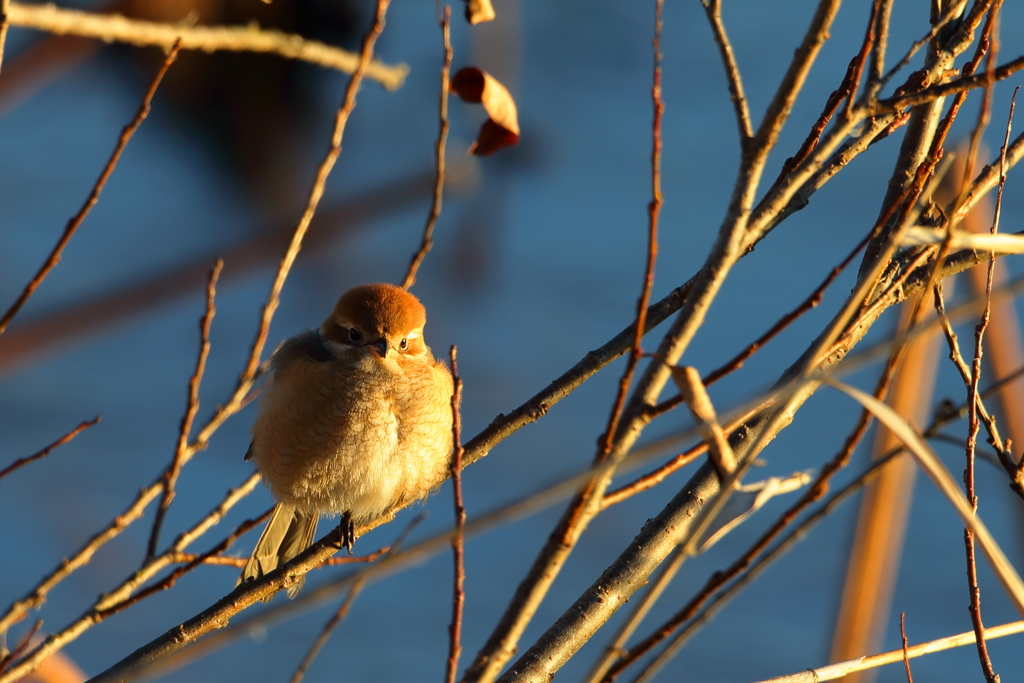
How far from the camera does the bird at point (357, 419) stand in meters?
3.07

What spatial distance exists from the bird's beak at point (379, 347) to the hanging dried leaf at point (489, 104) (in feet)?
4.12

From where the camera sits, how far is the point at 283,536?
11.6ft

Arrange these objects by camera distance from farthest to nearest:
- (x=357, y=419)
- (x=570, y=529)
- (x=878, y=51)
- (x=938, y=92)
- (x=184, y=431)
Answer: (x=357, y=419) → (x=184, y=431) → (x=878, y=51) → (x=938, y=92) → (x=570, y=529)

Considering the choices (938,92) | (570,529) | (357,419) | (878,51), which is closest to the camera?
(570,529)

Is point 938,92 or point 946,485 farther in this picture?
point 938,92

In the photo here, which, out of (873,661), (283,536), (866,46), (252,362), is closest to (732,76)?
(866,46)

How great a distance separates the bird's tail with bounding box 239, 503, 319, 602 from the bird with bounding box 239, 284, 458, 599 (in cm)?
8

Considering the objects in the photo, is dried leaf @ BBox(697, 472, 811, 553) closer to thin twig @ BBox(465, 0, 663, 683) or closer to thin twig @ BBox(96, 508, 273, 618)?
thin twig @ BBox(465, 0, 663, 683)

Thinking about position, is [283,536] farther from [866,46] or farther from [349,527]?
[866,46]

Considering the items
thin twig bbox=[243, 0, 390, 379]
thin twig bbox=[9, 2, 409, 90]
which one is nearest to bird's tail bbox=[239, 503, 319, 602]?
thin twig bbox=[243, 0, 390, 379]

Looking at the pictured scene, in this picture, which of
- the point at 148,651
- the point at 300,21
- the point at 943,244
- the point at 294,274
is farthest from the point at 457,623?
the point at 300,21

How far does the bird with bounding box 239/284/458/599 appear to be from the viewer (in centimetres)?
307

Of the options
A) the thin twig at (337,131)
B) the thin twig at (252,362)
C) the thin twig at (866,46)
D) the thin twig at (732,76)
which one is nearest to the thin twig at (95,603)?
the thin twig at (252,362)

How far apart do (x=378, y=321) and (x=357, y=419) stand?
0.37m
